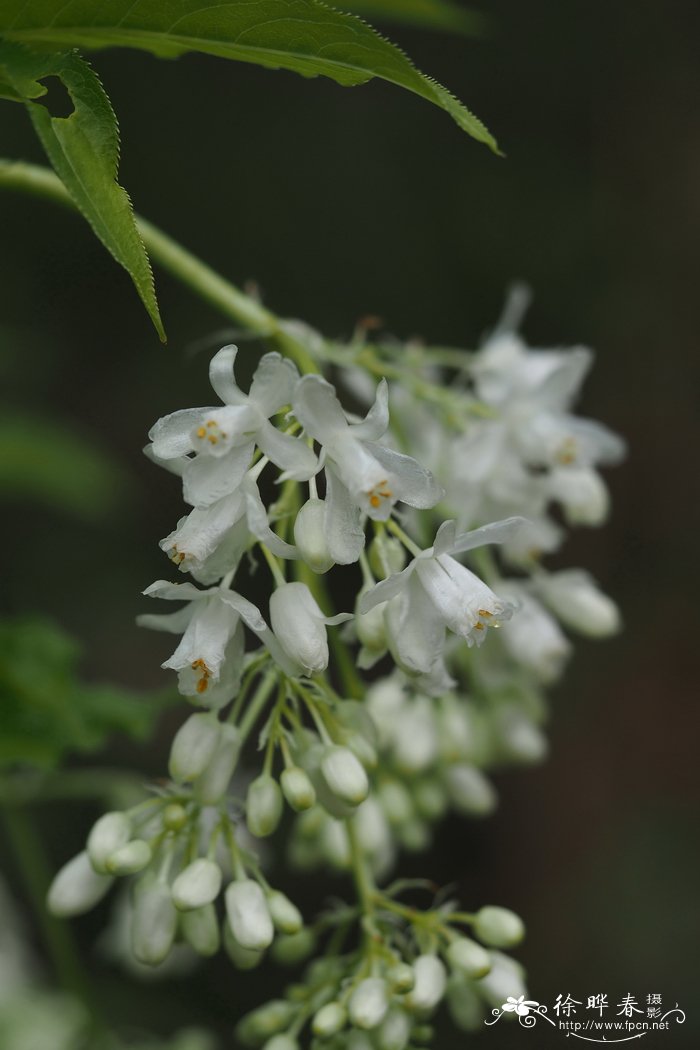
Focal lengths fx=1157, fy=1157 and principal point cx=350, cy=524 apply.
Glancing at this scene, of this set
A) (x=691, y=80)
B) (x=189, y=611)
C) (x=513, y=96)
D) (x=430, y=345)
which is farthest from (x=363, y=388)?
(x=691, y=80)

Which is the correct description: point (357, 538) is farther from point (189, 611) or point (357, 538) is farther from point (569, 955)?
point (569, 955)

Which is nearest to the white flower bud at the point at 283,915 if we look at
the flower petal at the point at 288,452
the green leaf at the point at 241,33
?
the flower petal at the point at 288,452

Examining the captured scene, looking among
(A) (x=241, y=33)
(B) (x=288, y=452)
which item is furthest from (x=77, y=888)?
(A) (x=241, y=33)

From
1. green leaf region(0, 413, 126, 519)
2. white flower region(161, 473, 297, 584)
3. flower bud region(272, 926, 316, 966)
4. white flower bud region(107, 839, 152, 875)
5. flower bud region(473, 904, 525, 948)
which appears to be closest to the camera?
white flower region(161, 473, 297, 584)

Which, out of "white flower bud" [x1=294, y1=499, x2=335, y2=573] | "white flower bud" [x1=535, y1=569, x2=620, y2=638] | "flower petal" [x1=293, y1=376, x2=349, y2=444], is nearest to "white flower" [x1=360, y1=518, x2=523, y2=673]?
"white flower bud" [x1=294, y1=499, x2=335, y2=573]

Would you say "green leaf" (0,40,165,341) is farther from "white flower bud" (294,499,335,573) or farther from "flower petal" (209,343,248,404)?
"white flower bud" (294,499,335,573)

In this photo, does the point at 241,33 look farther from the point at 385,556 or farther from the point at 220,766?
the point at 220,766
